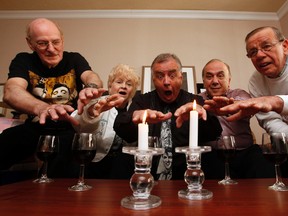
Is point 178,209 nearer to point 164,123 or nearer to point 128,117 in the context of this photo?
point 128,117

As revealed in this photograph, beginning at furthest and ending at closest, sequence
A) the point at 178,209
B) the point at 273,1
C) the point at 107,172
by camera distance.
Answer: the point at 273,1 < the point at 107,172 < the point at 178,209

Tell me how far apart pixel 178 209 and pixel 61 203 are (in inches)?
10.7

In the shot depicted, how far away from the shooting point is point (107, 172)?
129 centimetres

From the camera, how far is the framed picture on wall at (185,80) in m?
2.55

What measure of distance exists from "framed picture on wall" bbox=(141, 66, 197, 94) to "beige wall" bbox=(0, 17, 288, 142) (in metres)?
0.08

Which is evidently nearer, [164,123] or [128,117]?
[128,117]

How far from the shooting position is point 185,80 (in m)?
2.61

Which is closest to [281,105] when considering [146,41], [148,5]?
[146,41]

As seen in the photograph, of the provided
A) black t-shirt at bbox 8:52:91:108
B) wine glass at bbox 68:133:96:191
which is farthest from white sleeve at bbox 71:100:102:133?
wine glass at bbox 68:133:96:191

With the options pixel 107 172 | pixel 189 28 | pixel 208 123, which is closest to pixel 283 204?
pixel 208 123

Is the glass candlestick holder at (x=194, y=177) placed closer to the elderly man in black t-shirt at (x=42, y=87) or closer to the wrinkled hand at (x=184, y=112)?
the wrinkled hand at (x=184, y=112)

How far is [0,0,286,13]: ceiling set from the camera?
105 inches

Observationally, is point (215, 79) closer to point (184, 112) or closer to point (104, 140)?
point (104, 140)

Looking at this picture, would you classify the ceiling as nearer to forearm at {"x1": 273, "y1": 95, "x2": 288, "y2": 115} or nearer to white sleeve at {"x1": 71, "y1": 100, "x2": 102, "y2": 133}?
white sleeve at {"x1": 71, "y1": 100, "x2": 102, "y2": 133}
